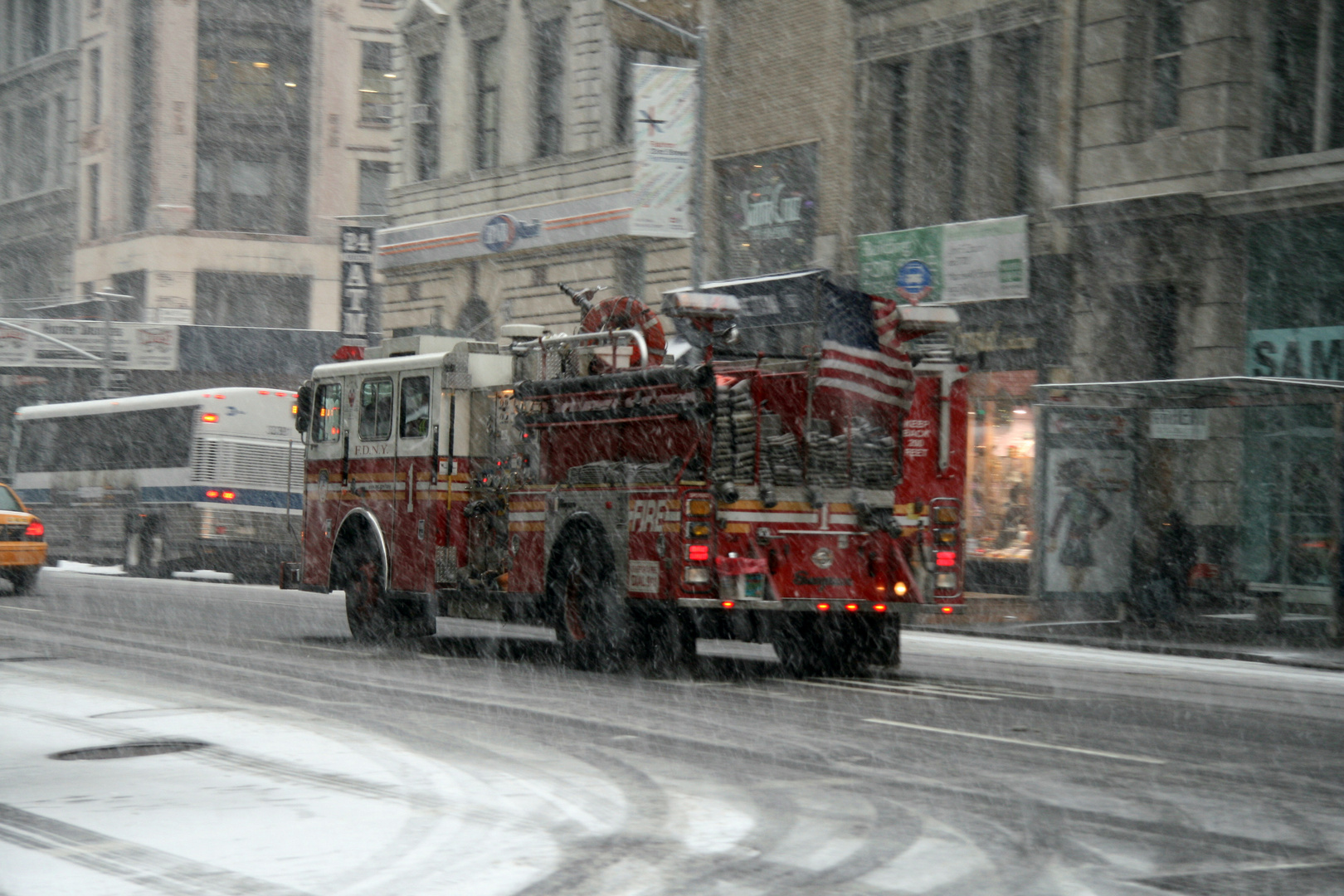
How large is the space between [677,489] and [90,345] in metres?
47.2

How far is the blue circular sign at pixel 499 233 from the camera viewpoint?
37.6 meters

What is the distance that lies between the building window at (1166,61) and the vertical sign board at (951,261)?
101 inches

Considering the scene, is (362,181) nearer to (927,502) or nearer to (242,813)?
(927,502)

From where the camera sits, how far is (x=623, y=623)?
14672 millimetres

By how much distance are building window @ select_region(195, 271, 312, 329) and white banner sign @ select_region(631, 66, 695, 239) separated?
40.2 m

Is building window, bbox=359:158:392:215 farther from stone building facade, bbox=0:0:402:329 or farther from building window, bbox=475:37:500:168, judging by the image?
building window, bbox=475:37:500:168

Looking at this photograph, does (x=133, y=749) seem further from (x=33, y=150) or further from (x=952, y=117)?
(x=33, y=150)

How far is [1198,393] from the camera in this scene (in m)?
21.3

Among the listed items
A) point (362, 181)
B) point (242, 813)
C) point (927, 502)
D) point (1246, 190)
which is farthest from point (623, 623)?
point (362, 181)

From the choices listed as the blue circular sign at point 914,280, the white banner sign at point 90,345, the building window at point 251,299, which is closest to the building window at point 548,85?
the blue circular sign at point 914,280

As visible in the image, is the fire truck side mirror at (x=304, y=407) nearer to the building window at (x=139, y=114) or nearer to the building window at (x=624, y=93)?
the building window at (x=624, y=93)

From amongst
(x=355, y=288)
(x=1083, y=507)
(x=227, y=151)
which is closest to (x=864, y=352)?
(x=1083, y=507)

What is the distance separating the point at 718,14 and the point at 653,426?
20.4 m

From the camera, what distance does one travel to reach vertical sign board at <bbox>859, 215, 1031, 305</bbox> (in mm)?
26641
